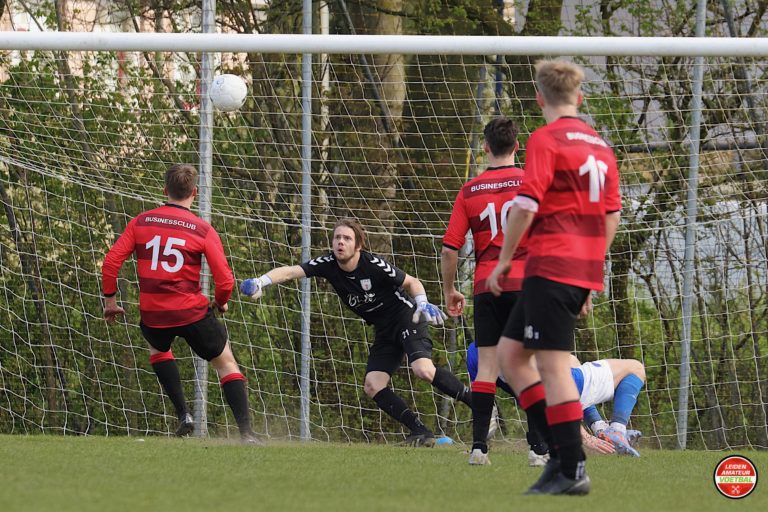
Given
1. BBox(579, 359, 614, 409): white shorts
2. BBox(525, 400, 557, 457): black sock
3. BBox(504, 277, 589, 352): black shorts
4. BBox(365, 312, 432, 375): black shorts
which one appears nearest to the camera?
BBox(504, 277, 589, 352): black shorts

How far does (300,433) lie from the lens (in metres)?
9.42

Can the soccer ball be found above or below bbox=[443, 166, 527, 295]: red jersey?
above

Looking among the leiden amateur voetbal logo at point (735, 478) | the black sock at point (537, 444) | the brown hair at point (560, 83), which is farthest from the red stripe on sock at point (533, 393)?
the black sock at point (537, 444)

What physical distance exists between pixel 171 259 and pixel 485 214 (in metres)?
2.07

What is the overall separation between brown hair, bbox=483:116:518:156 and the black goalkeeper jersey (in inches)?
67.1

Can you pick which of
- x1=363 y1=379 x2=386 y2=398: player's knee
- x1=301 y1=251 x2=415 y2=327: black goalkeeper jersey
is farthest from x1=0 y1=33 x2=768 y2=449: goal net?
x1=301 y1=251 x2=415 y2=327: black goalkeeper jersey

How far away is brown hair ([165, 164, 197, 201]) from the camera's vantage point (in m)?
7.05

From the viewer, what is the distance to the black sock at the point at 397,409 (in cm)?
767

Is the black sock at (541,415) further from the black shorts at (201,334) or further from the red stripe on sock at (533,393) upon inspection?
the black shorts at (201,334)

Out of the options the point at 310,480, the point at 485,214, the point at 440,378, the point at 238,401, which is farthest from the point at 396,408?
the point at 310,480

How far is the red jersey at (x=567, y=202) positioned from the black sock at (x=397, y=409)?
3337 mm

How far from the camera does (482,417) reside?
5988 millimetres

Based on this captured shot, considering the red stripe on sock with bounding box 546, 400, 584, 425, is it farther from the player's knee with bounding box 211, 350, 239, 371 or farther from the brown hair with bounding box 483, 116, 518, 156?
the player's knee with bounding box 211, 350, 239, 371

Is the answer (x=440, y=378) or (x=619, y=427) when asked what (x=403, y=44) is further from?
(x=619, y=427)
